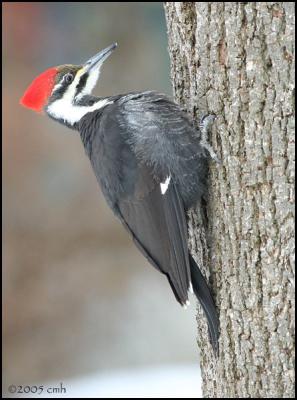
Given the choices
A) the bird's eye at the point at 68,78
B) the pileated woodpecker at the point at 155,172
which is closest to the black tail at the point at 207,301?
the pileated woodpecker at the point at 155,172

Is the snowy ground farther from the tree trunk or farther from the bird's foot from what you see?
the bird's foot

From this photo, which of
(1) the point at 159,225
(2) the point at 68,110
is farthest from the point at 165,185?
(2) the point at 68,110

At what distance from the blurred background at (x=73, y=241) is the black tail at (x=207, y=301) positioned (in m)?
2.97

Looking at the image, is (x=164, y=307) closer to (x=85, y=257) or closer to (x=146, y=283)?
(x=146, y=283)

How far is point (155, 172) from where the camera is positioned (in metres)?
2.87

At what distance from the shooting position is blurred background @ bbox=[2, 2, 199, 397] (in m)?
6.03

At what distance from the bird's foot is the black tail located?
44cm

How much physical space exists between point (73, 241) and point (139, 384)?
1847 mm

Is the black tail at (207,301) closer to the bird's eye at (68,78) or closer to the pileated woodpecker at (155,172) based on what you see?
the pileated woodpecker at (155,172)

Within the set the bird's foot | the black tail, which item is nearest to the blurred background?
the black tail

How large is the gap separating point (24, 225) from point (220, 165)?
177 inches

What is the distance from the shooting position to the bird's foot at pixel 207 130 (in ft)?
8.46

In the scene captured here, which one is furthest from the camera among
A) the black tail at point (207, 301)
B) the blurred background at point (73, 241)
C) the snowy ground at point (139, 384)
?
the blurred background at point (73, 241)

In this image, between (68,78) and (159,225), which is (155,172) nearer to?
(159,225)
